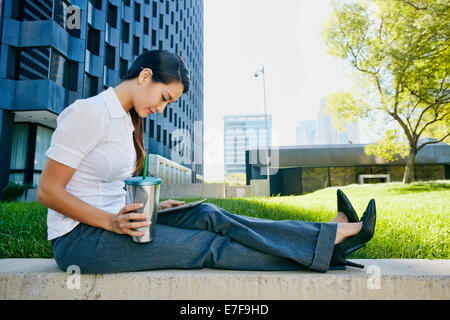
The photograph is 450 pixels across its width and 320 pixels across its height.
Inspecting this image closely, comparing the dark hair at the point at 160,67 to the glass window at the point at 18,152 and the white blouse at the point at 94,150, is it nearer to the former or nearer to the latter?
the white blouse at the point at 94,150

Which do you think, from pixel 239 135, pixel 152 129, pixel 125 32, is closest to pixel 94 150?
pixel 125 32

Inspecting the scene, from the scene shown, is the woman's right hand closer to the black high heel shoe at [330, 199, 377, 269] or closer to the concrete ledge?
the concrete ledge

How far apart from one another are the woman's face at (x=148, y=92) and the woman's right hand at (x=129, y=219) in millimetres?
653

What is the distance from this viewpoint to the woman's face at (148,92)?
173 cm

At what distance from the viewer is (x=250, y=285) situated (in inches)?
58.8

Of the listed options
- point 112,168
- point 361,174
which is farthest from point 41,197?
point 361,174

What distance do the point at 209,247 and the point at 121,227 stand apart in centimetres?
47

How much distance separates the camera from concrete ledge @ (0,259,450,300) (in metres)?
1.48

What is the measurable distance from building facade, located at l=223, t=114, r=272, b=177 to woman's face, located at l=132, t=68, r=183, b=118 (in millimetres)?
127716

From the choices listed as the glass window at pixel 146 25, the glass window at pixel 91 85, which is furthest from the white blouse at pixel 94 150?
the glass window at pixel 146 25

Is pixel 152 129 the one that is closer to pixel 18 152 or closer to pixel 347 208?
pixel 18 152
